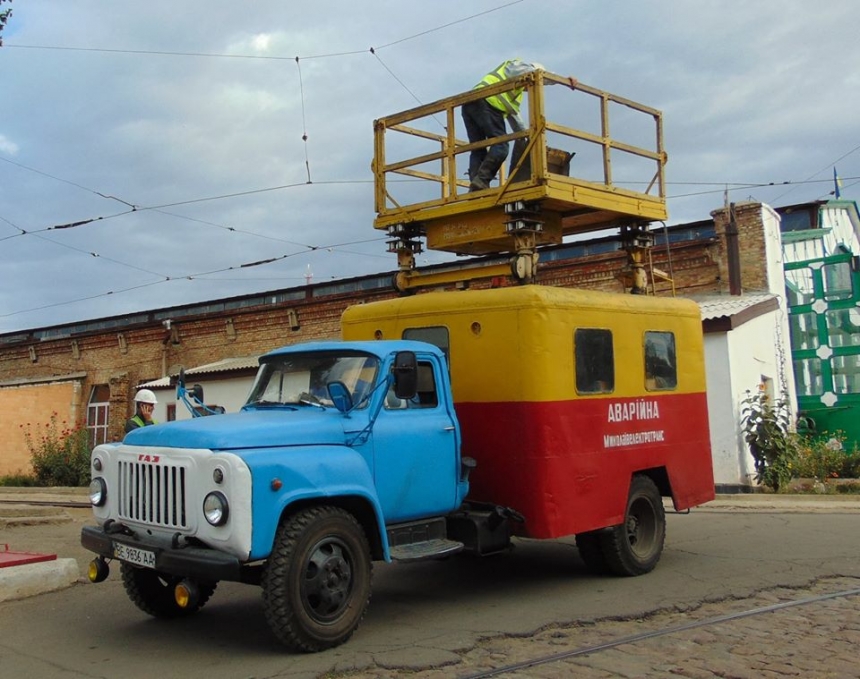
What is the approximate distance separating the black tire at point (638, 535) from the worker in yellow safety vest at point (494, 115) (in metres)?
3.41

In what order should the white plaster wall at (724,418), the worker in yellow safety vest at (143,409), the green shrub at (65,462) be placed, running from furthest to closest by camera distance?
the green shrub at (65,462) < the white plaster wall at (724,418) < the worker in yellow safety vest at (143,409)

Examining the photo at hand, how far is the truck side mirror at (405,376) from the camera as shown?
6832mm

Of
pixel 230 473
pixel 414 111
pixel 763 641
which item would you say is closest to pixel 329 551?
pixel 230 473

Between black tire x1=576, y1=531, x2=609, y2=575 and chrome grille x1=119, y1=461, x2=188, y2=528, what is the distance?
4.08 m

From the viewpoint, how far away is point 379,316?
884 cm

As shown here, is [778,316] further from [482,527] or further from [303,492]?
[303,492]

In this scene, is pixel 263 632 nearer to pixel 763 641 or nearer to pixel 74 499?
pixel 763 641

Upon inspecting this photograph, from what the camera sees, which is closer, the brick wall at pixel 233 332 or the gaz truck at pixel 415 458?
the gaz truck at pixel 415 458


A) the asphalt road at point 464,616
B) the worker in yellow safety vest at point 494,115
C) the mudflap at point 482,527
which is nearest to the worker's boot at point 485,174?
the worker in yellow safety vest at point 494,115

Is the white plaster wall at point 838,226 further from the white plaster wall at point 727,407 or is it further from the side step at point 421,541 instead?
the side step at point 421,541

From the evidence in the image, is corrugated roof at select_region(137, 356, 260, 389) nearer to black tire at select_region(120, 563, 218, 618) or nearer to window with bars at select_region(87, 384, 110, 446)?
window with bars at select_region(87, 384, 110, 446)

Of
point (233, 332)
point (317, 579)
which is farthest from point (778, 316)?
point (317, 579)

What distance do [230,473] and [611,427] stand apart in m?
3.96

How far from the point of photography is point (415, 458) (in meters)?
7.03
